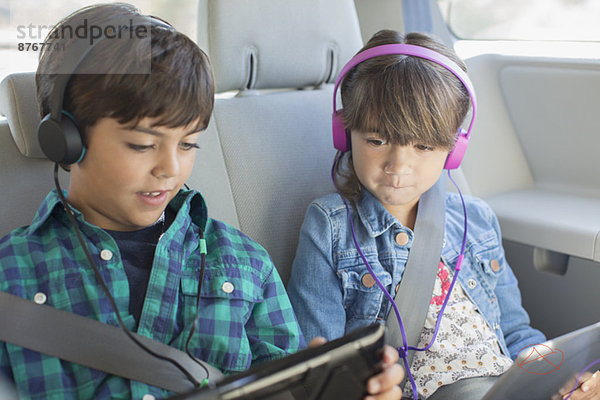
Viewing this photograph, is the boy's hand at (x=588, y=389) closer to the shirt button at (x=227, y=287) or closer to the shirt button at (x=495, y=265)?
the shirt button at (x=495, y=265)

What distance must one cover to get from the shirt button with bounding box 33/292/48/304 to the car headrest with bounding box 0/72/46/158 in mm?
322

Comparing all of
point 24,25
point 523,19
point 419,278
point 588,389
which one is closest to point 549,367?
point 588,389

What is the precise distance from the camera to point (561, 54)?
1.96 metres

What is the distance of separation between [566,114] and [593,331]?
104 centimetres

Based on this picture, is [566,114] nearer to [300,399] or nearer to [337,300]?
[337,300]

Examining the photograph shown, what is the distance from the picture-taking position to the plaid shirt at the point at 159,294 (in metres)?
1.00

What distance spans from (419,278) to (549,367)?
37 centimetres

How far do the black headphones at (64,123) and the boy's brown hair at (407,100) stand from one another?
0.55m

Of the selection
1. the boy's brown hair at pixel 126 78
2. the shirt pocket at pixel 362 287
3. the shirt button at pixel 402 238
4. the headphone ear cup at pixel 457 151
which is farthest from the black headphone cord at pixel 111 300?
the headphone ear cup at pixel 457 151

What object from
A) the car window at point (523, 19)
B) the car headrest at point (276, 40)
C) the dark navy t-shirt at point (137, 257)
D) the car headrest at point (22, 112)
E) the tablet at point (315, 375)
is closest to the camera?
the tablet at point (315, 375)

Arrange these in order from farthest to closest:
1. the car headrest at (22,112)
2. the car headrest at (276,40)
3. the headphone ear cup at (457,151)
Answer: the car headrest at (276,40)
the headphone ear cup at (457,151)
the car headrest at (22,112)

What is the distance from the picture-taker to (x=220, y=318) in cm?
111

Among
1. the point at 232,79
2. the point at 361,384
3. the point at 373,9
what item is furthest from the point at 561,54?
the point at 361,384

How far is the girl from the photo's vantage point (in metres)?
1.31
